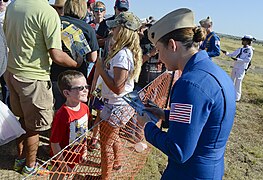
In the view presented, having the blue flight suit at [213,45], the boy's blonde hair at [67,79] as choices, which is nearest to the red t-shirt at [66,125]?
the boy's blonde hair at [67,79]

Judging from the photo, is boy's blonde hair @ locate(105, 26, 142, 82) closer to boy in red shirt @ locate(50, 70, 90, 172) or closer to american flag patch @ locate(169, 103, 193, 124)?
boy in red shirt @ locate(50, 70, 90, 172)

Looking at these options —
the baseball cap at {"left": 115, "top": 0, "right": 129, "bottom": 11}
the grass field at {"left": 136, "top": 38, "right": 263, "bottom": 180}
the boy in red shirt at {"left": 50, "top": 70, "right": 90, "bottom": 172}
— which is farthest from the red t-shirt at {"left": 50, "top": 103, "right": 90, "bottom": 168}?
the baseball cap at {"left": 115, "top": 0, "right": 129, "bottom": 11}

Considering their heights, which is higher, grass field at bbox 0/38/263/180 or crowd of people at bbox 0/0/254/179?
crowd of people at bbox 0/0/254/179

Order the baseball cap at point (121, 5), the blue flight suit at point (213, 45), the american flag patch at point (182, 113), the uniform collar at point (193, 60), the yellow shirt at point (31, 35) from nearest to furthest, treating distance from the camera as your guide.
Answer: the american flag patch at point (182, 113)
the uniform collar at point (193, 60)
the yellow shirt at point (31, 35)
the baseball cap at point (121, 5)
the blue flight suit at point (213, 45)

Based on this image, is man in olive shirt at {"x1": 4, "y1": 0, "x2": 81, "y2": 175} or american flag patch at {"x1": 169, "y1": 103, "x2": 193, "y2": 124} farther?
man in olive shirt at {"x1": 4, "y1": 0, "x2": 81, "y2": 175}

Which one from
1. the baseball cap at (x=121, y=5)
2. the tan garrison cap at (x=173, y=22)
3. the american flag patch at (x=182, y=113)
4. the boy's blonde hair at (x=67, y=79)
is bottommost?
the boy's blonde hair at (x=67, y=79)

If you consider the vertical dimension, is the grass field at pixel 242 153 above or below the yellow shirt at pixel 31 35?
below

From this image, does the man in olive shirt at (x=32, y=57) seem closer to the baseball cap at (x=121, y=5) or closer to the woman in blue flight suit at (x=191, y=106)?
the woman in blue flight suit at (x=191, y=106)

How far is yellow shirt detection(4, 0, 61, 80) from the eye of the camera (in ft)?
8.25

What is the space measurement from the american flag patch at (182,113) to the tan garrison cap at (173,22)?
1.35ft

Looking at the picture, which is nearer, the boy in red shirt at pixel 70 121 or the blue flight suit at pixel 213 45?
the boy in red shirt at pixel 70 121

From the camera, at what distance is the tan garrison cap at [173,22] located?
1.51 m

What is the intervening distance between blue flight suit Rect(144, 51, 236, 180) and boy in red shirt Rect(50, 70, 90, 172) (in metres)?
1.00

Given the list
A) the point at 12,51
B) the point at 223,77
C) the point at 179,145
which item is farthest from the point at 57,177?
the point at 223,77
